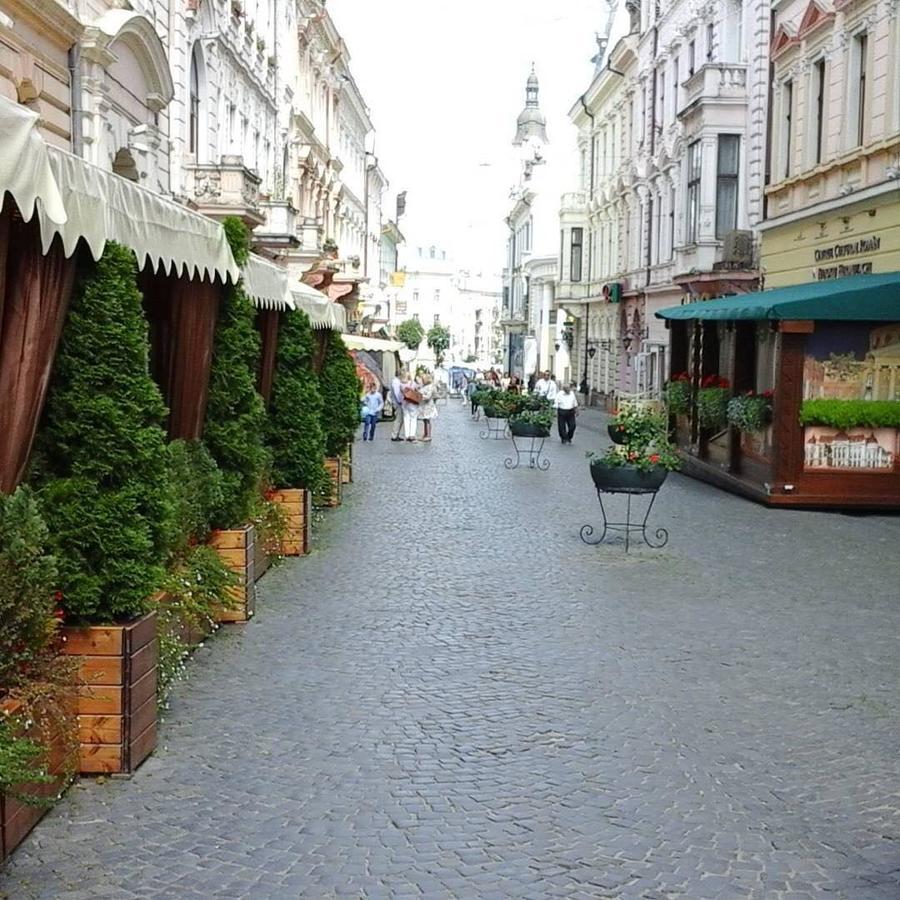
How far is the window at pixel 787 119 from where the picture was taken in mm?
27031

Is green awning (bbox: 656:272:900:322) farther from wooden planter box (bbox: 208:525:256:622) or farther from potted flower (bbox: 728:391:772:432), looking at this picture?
wooden planter box (bbox: 208:525:256:622)

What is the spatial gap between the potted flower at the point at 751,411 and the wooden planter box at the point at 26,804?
47.4ft

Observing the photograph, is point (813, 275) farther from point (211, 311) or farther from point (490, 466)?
point (211, 311)

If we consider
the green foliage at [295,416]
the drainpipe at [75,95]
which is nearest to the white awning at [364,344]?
the drainpipe at [75,95]

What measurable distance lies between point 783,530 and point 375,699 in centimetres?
899

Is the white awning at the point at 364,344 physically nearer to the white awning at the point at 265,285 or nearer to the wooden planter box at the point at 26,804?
the white awning at the point at 265,285

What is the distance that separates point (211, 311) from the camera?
31.0 feet

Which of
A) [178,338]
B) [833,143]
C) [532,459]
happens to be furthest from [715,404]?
[178,338]

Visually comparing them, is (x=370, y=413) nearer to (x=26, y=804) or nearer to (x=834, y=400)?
(x=834, y=400)

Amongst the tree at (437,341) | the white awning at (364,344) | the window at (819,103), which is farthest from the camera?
the tree at (437,341)

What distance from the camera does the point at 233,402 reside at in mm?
10055

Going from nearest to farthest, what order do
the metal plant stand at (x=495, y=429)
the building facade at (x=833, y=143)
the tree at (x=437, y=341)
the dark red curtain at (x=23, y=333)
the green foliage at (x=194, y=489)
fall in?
the dark red curtain at (x=23, y=333) < the green foliage at (x=194, y=489) < the building facade at (x=833, y=143) < the metal plant stand at (x=495, y=429) < the tree at (x=437, y=341)

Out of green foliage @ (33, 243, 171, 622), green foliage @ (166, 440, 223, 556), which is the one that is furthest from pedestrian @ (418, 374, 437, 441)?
green foliage @ (33, 243, 171, 622)

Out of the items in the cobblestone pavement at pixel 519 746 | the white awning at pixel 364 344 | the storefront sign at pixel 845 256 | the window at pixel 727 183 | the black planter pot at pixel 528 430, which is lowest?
the cobblestone pavement at pixel 519 746
